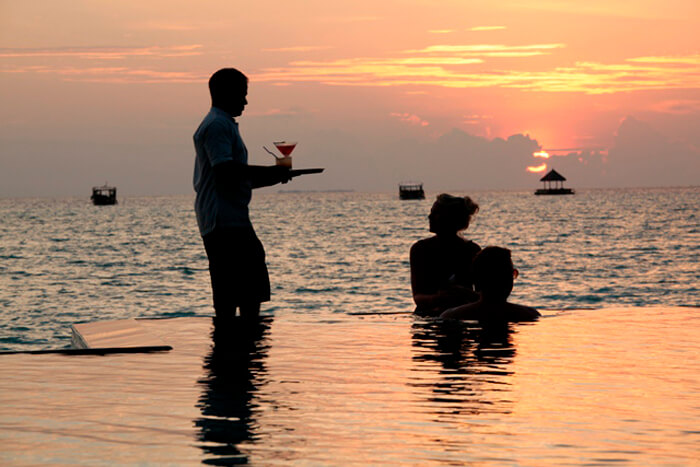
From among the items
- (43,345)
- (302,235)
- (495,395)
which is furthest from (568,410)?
(302,235)

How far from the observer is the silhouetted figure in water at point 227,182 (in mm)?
5332

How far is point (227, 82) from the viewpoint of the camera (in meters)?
5.48

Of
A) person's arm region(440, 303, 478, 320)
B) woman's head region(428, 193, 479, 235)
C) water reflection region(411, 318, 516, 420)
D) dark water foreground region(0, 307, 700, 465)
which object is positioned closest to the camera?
dark water foreground region(0, 307, 700, 465)

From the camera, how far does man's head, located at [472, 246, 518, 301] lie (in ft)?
18.0

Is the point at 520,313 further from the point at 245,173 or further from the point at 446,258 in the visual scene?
the point at 245,173

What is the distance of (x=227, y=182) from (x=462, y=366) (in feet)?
6.01

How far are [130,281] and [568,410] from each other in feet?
103

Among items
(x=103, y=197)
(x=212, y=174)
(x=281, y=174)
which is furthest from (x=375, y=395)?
(x=103, y=197)

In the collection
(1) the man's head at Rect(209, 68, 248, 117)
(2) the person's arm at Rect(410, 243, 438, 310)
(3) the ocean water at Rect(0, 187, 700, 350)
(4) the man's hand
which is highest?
(1) the man's head at Rect(209, 68, 248, 117)

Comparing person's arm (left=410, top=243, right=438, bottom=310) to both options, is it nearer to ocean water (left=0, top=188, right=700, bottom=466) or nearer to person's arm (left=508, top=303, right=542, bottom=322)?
ocean water (left=0, top=188, right=700, bottom=466)

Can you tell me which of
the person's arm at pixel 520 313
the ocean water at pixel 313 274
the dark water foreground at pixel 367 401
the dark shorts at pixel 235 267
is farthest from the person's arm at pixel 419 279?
the ocean water at pixel 313 274

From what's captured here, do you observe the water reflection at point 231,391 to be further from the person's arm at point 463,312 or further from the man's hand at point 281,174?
the person's arm at point 463,312

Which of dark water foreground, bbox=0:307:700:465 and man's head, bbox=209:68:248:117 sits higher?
man's head, bbox=209:68:248:117

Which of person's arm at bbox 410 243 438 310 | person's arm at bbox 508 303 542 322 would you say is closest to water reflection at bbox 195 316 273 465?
person's arm at bbox 410 243 438 310
